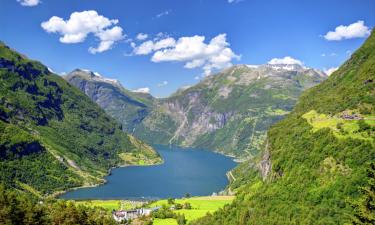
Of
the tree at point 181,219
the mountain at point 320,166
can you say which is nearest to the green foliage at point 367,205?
the mountain at point 320,166

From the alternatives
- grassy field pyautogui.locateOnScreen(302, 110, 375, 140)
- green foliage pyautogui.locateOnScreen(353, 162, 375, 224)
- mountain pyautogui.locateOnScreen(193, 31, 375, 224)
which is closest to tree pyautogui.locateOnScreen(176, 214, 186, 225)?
mountain pyautogui.locateOnScreen(193, 31, 375, 224)

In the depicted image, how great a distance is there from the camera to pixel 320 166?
146 m

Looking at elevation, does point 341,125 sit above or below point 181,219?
above

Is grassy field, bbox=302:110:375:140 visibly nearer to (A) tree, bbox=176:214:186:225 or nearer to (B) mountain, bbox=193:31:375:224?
(B) mountain, bbox=193:31:375:224

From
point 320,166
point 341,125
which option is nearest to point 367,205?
point 320,166

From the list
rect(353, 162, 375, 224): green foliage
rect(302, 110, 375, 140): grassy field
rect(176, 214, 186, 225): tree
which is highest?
rect(302, 110, 375, 140): grassy field

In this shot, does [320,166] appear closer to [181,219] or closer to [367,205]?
[181,219]

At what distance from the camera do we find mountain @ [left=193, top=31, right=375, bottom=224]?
12875 centimetres

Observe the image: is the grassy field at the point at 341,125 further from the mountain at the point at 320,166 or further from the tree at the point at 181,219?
the tree at the point at 181,219

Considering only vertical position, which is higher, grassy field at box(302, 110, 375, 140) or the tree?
grassy field at box(302, 110, 375, 140)

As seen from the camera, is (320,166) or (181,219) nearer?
(320,166)

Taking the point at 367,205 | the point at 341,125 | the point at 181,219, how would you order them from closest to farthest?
the point at 367,205, the point at 341,125, the point at 181,219

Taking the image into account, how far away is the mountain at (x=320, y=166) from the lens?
422ft

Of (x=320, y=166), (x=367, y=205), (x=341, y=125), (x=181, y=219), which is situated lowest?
(x=181, y=219)
